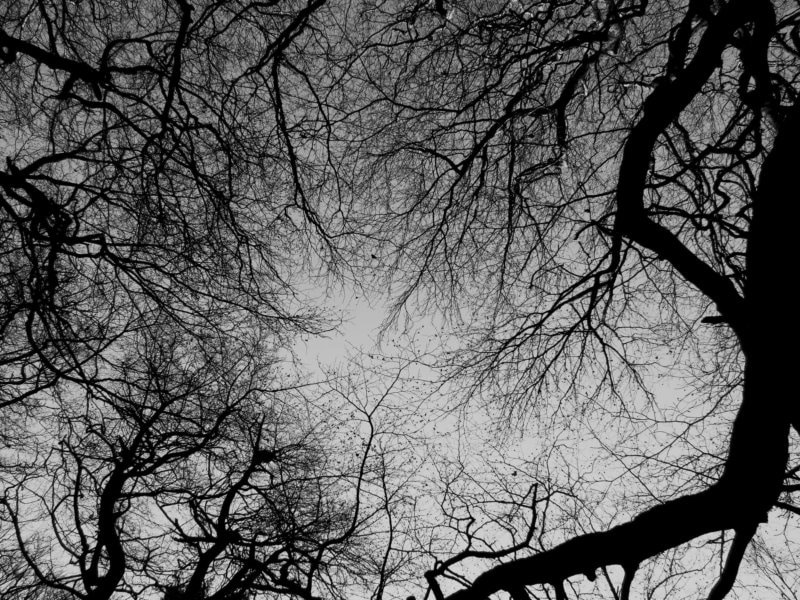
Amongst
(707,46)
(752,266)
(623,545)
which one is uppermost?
(707,46)

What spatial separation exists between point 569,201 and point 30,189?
433cm

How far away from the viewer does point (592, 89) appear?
4.84 m

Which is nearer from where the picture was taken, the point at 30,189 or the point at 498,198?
the point at 30,189

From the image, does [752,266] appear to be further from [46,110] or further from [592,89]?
[46,110]

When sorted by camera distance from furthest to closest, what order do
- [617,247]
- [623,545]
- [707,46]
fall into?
[617,247] < [707,46] < [623,545]

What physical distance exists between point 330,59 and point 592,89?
2.32m

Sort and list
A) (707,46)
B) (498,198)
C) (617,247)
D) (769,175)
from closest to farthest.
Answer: (769,175)
(707,46)
(617,247)
(498,198)

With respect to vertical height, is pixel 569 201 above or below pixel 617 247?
above

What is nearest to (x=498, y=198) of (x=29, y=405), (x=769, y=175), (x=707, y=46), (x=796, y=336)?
(x=707, y=46)

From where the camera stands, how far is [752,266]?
2455 millimetres

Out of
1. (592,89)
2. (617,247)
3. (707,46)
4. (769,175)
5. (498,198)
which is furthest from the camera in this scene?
(498,198)

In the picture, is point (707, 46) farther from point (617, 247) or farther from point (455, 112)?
point (455, 112)

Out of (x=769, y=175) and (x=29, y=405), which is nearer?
(x=769, y=175)

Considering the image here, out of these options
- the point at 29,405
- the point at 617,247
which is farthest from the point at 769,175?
the point at 29,405
